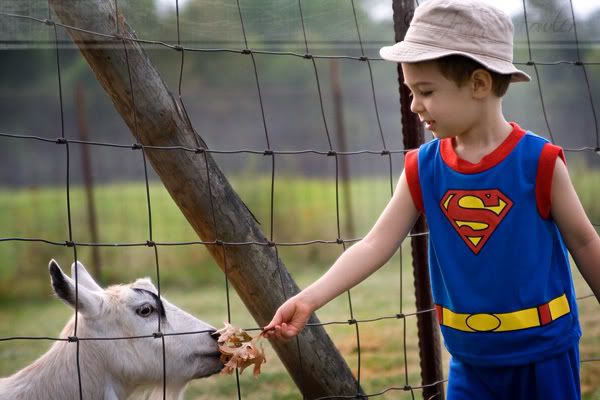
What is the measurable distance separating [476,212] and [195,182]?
107 centimetres

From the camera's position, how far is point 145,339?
3.23 meters

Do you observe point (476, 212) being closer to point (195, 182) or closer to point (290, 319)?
point (290, 319)

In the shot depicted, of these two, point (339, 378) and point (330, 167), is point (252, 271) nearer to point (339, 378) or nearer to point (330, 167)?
point (339, 378)

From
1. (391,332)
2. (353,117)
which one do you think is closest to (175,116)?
(391,332)

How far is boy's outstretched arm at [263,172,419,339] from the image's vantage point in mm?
2514

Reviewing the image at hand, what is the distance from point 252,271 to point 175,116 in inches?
23.7

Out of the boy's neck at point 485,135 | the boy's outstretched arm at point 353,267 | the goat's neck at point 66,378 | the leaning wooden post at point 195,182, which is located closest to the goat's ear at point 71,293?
the goat's neck at point 66,378

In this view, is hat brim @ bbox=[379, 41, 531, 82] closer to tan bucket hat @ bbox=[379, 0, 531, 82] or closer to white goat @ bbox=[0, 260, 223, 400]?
tan bucket hat @ bbox=[379, 0, 531, 82]

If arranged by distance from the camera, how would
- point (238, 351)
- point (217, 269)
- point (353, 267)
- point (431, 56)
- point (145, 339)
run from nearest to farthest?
1. point (431, 56)
2. point (353, 267)
3. point (238, 351)
4. point (145, 339)
5. point (217, 269)

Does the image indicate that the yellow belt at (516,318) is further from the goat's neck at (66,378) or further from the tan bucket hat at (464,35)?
the goat's neck at (66,378)

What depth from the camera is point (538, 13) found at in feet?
13.3

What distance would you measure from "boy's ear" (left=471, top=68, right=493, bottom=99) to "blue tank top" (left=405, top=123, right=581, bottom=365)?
14 centimetres

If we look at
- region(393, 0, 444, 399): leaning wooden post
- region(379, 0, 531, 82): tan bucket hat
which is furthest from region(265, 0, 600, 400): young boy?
region(393, 0, 444, 399): leaning wooden post

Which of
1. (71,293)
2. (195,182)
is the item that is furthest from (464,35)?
(71,293)
